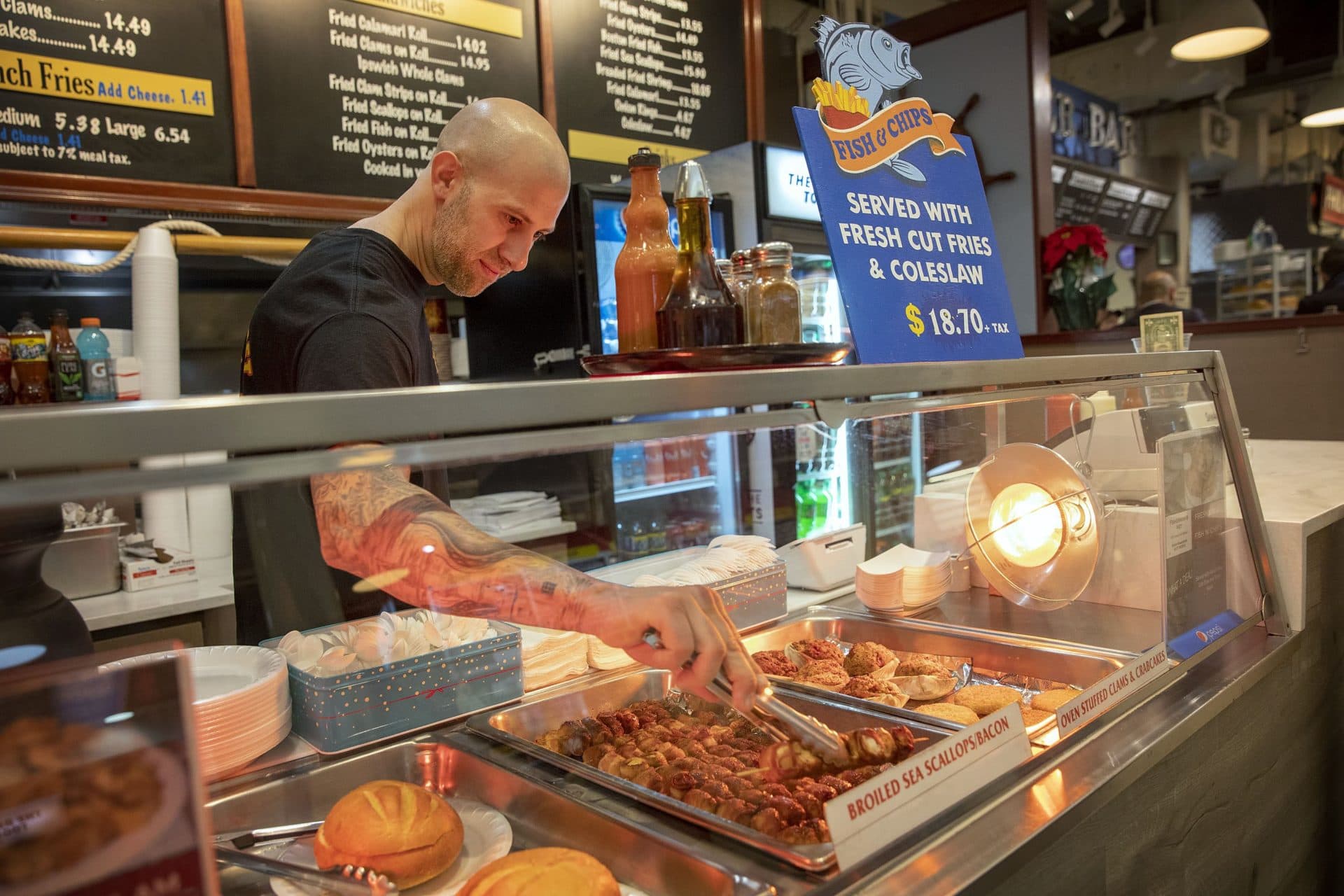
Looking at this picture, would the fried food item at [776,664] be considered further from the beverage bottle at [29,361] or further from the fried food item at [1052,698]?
the beverage bottle at [29,361]

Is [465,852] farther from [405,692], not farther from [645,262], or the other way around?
[645,262]

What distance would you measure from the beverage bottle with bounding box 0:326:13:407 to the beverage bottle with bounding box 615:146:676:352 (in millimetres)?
2494

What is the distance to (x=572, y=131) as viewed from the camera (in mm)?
3809

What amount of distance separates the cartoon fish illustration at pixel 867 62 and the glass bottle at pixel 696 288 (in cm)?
43

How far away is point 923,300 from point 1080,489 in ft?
1.50

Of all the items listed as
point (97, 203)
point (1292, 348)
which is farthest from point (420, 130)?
point (1292, 348)

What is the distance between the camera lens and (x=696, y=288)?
1211 millimetres

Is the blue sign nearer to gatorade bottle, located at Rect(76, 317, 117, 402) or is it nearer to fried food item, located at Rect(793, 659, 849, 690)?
fried food item, located at Rect(793, 659, 849, 690)

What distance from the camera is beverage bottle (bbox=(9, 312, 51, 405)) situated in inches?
113

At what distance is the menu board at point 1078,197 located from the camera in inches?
341

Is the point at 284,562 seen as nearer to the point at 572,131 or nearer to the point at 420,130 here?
the point at 420,130

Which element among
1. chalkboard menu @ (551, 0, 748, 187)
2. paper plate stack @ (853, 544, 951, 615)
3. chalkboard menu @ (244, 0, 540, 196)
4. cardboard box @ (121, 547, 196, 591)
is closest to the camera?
paper plate stack @ (853, 544, 951, 615)

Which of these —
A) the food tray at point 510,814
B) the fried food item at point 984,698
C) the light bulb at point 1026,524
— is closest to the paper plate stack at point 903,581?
the light bulb at point 1026,524

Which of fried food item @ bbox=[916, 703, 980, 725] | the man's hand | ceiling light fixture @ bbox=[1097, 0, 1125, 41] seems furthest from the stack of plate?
ceiling light fixture @ bbox=[1097, 0, 1125, 41]
